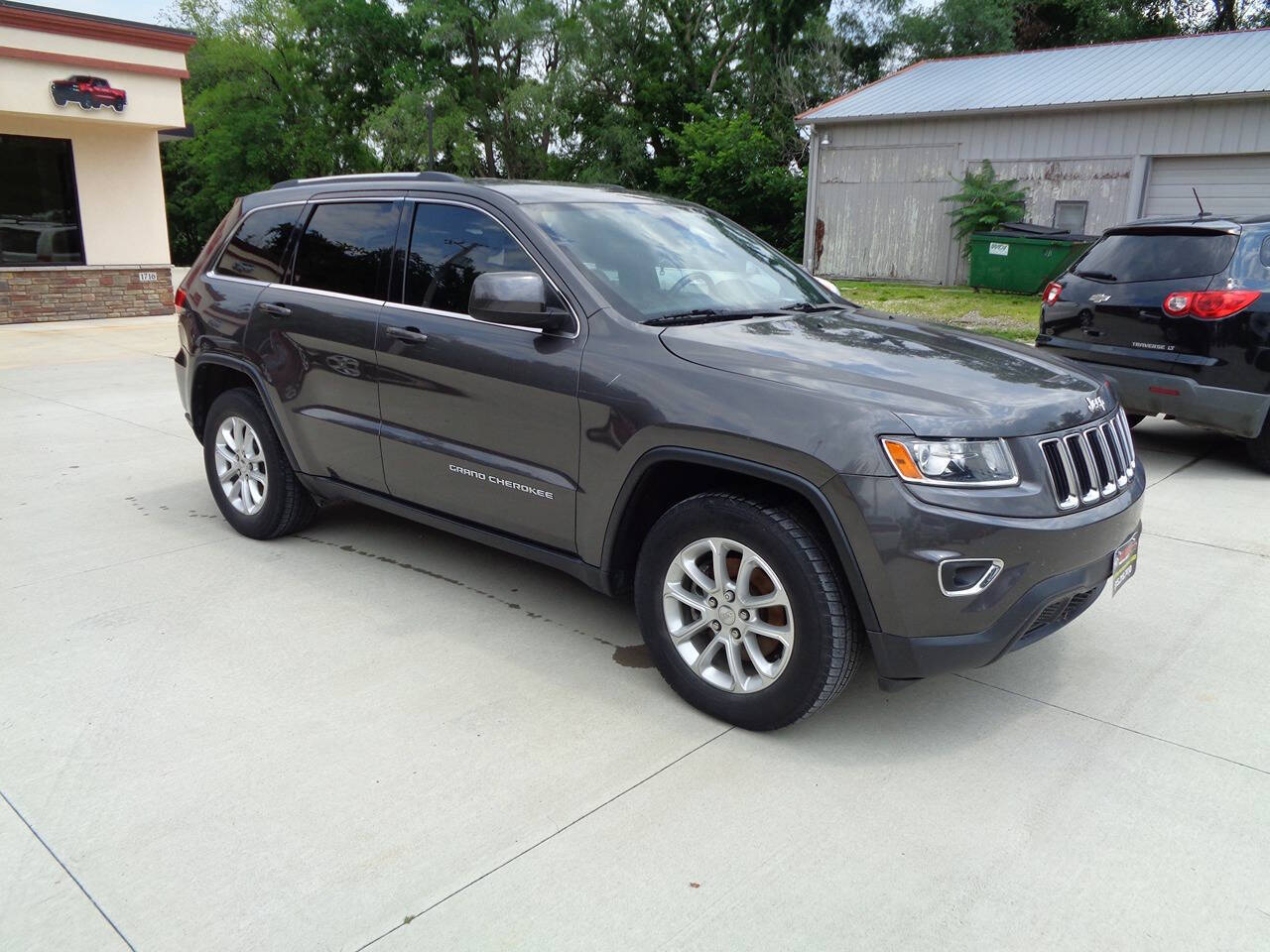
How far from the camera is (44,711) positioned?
3488mm

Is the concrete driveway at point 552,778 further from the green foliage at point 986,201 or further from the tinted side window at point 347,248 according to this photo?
the green foliage at point 986,201

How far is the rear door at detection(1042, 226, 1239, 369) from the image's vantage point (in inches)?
260

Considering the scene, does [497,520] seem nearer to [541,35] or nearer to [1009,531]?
[1009,531]

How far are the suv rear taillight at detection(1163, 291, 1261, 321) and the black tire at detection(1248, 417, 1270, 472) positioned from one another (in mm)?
810

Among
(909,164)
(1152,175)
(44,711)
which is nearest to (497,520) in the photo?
(44,711)

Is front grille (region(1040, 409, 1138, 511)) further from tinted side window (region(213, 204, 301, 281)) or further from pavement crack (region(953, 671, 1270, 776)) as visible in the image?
tinted side window (region(213, 204, 301, 281))

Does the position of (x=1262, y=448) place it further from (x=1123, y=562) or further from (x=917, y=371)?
(x=917, y=371)

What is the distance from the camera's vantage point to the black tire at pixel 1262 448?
6684 millimetres

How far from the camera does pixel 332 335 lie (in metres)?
4.57

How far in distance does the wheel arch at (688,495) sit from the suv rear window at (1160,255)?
4.80m

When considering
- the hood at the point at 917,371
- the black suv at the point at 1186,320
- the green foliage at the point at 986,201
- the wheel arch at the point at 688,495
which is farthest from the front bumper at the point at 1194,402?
the green foliage at the point at 986,201

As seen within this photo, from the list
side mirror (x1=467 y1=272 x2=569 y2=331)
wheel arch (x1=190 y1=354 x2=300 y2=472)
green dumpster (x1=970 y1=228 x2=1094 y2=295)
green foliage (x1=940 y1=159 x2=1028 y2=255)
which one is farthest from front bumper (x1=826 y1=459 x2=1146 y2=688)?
green foliage (x1=940 y1=159 x2=1028 y2=255)

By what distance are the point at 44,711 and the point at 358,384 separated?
Result: 69.8 inches

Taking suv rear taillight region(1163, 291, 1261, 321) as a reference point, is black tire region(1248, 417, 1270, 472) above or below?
below
